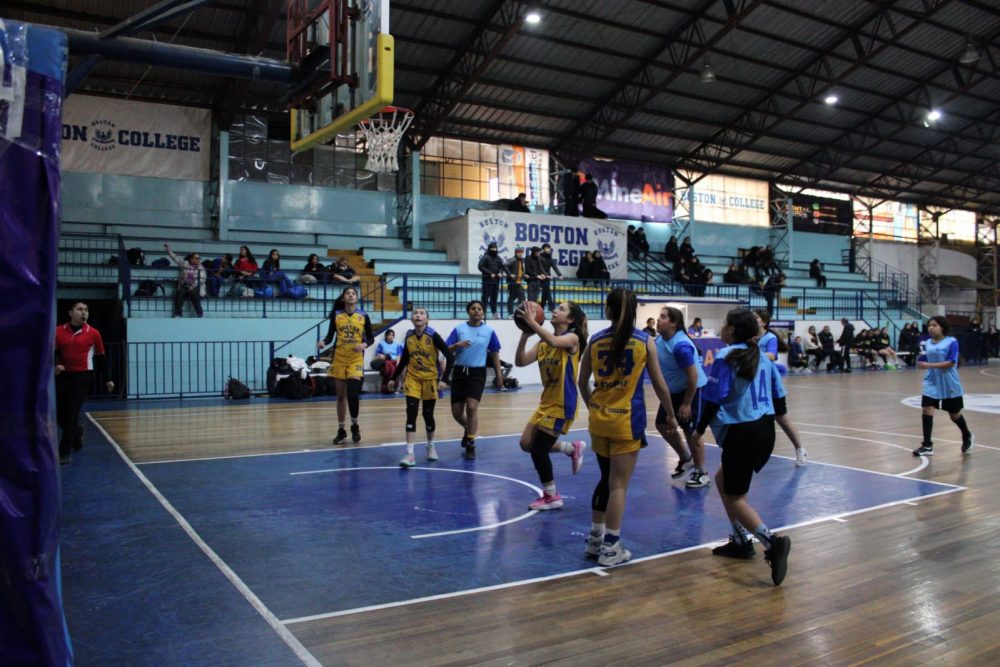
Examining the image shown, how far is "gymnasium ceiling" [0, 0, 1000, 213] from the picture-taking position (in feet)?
71.8

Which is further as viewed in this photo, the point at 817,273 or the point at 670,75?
the point at 817,273

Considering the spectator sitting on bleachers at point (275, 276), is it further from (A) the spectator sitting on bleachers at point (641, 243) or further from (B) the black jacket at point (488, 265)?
(A) the spectator sitting on bleachers at point (641, 243)

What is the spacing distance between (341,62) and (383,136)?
847cm

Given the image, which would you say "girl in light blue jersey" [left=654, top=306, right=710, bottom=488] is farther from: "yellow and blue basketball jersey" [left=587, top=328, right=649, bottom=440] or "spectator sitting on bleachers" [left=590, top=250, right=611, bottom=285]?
"spectator sitting on bleachers" [left=590, top=250, right=611, bottom=285]

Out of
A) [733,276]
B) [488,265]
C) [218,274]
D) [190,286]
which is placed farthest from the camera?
[733,276]

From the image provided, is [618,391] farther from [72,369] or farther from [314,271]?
[314,271]

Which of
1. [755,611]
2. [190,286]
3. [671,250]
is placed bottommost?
[755,611]

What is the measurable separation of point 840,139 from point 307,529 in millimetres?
34225

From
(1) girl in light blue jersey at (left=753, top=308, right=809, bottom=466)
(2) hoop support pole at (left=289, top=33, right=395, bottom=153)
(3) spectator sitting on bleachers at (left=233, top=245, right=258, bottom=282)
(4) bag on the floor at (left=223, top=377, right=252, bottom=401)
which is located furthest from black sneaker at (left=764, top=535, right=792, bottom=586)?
(3) spectator sitting on bleachers at (left=233, top=245, right=258, bottom=282)

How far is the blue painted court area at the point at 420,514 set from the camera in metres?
5.06

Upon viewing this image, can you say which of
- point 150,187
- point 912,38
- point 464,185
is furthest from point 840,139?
point 150,187

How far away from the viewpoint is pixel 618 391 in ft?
17.1

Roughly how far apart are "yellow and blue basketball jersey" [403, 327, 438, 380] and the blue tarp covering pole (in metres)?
6.80

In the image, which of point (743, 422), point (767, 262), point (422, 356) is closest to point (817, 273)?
point (767, 262)
